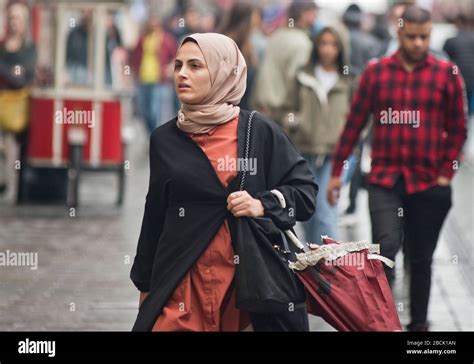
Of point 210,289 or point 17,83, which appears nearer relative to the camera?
point 210,289

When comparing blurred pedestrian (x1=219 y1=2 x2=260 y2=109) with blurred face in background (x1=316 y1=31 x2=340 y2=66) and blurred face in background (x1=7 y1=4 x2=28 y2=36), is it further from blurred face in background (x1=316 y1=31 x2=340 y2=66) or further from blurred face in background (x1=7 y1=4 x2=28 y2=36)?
blurred face in background (x1=7 y1=4 x2=28 y2=36)

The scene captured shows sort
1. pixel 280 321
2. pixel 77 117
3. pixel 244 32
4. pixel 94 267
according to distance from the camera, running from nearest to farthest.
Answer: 1. pixel 280 321
2. pixel 94 267
3. pixel 244 32
4. pixel 77 117

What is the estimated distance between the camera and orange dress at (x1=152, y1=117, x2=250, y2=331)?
5664 millimetres

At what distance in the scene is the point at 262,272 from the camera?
559 centimetres

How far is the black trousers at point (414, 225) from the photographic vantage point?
7.89 meters

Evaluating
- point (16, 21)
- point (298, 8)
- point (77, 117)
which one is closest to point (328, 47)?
point (298, 8)

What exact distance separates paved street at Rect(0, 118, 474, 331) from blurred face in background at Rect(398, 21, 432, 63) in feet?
5.51

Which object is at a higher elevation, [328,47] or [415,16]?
[415,16]

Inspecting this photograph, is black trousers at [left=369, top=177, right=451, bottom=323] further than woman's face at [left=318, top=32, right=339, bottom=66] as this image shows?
No

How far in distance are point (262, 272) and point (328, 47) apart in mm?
4768

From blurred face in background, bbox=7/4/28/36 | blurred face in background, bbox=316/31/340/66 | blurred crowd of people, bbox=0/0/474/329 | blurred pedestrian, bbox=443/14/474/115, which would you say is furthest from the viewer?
blurred pedestrian, bbox=443/14/474/115

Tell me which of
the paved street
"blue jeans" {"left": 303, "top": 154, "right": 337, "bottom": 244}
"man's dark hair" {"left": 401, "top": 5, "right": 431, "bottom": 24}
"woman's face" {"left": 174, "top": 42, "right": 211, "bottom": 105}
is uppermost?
"man's dark hair" {"left": 401, "top": 5, "right": 431, "bottom": 24}

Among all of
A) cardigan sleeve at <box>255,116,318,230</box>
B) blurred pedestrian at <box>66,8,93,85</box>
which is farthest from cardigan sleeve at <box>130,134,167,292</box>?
blurred pedestrian at <box>66,8,93,85</box>

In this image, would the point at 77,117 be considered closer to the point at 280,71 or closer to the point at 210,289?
the point at 280,71
